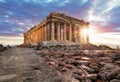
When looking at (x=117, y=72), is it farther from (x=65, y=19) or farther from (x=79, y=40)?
(x=79, y=40)

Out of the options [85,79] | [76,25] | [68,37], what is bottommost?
[85,79]

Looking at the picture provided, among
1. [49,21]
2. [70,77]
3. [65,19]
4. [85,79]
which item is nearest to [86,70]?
[85,79]

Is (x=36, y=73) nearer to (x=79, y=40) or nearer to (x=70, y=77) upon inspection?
(x=70, y=77)

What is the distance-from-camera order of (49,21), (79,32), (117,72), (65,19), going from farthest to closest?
1. (79,32)
2. (65,19)
3. (49,21)
4. (117,72)

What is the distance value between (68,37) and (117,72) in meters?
38.9

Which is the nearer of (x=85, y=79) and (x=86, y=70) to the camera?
(x=85, y=79)

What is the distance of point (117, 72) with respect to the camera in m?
6.48

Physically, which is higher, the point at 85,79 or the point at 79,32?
the point at 79,32

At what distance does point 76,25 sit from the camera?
155 ft

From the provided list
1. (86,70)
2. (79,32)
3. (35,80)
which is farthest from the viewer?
(79,32)

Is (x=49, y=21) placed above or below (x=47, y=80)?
above

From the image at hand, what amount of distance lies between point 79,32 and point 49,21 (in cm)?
1480

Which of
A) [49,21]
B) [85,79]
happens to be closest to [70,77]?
[85,79]

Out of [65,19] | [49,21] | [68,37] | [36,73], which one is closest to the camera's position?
[36,73]
